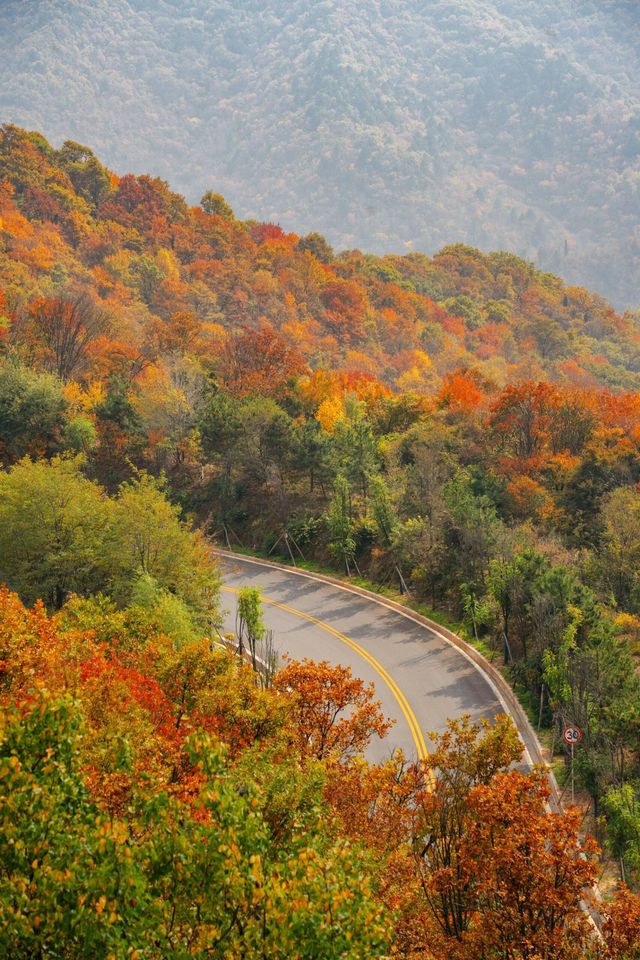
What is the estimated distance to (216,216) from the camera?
111312 mm

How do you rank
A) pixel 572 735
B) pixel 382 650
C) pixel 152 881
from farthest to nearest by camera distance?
pixel 382 650, pixel 572 735, pixel 152 881

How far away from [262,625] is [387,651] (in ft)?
17.5

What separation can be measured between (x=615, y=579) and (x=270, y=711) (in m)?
21.7

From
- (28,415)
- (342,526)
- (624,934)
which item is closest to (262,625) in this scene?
(342,526)

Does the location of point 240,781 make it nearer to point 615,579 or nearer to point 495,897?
point 495,897

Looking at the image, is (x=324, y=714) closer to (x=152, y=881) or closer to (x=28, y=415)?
(x=152, y=881)

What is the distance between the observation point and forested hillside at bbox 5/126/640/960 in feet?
24.7

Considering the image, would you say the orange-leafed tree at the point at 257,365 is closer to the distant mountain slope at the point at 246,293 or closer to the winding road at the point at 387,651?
the distant mountain slope at the point at 246,293

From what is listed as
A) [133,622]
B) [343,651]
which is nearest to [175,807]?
[133,622]

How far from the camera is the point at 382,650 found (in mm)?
31562

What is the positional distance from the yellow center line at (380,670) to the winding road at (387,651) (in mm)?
31

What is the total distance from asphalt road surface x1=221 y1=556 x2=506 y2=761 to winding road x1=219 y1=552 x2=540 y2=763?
0.03 meters

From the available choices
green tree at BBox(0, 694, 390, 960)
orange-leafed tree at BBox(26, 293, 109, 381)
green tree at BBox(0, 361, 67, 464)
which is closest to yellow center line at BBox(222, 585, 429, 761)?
green tree at BBox(0, 694, 390, 960)

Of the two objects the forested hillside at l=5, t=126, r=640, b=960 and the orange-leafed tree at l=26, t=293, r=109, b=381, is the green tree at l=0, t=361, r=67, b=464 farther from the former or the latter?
the orange-leafed tree at l=26, t=293, r=109, b=381
